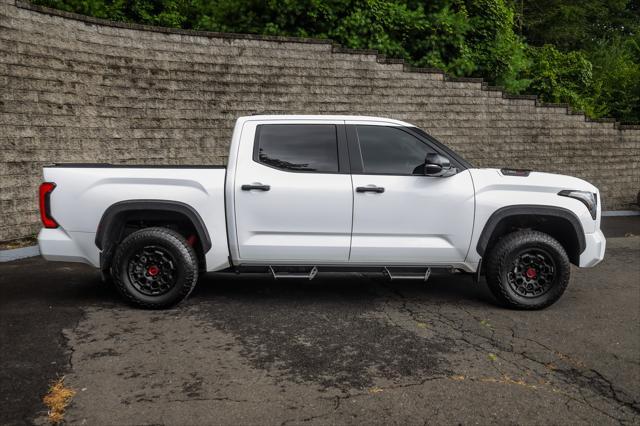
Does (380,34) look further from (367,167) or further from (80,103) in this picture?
(367,167)

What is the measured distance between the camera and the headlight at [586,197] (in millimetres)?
5926

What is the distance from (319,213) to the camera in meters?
5.75

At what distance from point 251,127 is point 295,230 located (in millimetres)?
1175

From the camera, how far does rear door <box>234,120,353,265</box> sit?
5.71 metres

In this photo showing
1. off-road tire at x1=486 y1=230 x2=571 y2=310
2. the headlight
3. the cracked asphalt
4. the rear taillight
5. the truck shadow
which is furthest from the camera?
the truck shadow

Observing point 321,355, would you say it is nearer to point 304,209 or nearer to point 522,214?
point 304,209

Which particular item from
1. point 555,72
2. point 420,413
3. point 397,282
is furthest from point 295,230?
point 555,72

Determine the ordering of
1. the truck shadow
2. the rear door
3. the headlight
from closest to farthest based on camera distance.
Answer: the rear door → the headlight → the truck shadow

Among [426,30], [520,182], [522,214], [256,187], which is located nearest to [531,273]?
Answer: [522,214]

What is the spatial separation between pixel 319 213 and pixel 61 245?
2540 mm

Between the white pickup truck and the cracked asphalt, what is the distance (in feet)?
1.54

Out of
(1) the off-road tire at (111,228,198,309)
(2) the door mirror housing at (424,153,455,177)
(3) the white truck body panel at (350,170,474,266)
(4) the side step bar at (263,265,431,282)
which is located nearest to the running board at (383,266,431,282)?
(4) the side step bar at (263,265,431,282)

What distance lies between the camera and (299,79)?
1170 cm

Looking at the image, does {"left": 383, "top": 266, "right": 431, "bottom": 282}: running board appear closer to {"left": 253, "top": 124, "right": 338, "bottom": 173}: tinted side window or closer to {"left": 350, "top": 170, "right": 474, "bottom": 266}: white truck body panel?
{"left": 350, "top": 170, "right": 474, "bottom": 266}: white truck body panel
